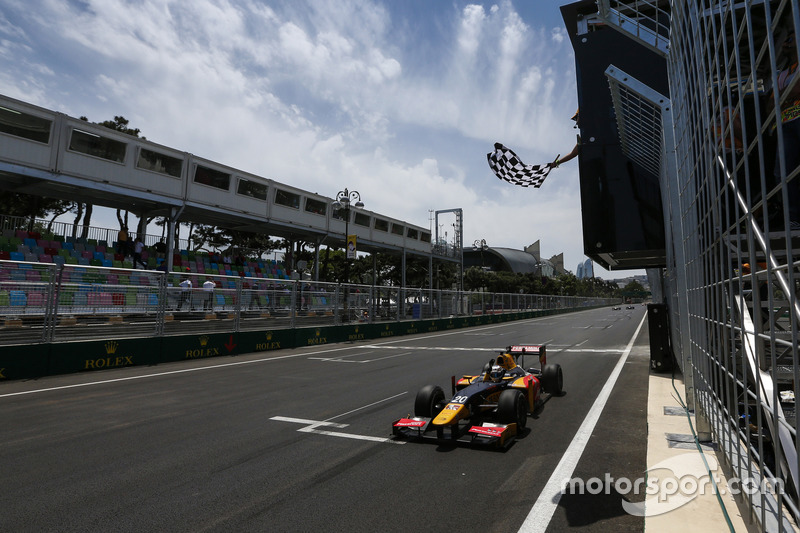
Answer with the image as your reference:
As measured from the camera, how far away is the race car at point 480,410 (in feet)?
15.1

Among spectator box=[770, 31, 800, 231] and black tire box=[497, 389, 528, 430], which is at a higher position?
spectator box=[770, 31, 800, 231]

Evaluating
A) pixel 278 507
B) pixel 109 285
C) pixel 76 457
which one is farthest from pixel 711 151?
pixel 109 285

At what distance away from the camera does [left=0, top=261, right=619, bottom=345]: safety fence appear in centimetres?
888

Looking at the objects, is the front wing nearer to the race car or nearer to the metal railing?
the race car

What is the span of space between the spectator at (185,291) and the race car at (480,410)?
8.61 metres

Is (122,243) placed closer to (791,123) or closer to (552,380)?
(552,380)

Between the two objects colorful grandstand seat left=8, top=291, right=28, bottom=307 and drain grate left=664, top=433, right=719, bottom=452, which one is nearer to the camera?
drain grate left=664, top=433, right=719, bottom=452

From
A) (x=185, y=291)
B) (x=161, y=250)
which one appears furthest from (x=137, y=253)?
(x=185, y=291)

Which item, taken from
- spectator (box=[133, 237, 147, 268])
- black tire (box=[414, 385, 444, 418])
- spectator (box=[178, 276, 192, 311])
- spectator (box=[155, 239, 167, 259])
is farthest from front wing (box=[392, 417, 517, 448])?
spectator (box=[155, 239, 167, 259])

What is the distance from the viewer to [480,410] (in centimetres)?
529

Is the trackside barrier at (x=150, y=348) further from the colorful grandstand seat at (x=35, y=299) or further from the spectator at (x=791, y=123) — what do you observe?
the spectator at (x=791, y=123)

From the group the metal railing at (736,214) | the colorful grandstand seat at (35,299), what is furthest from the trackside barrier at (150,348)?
the metal railing at (736,214)

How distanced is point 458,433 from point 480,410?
627 millimetres

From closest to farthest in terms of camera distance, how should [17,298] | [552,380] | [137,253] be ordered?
[552,380] → [17,298] → [137,253]
